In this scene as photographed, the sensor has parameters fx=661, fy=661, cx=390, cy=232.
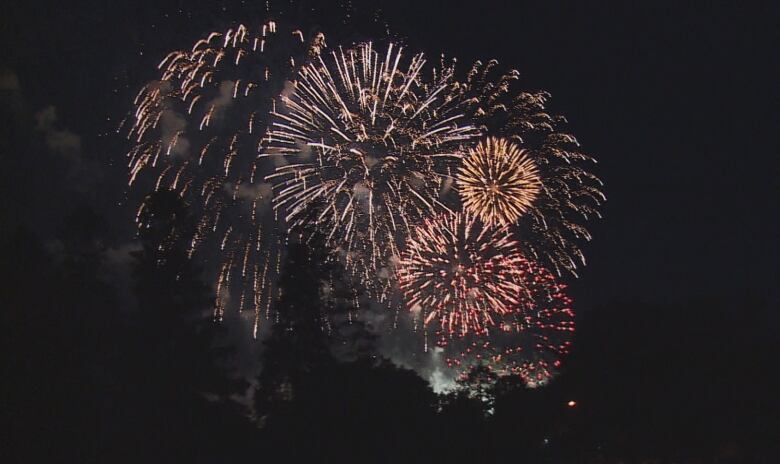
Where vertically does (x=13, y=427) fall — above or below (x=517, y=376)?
below

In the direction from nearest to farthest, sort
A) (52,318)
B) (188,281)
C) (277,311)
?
1. (52,318)
2. (188,281)
3. (277,311)

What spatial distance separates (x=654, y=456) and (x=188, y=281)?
2079 cm

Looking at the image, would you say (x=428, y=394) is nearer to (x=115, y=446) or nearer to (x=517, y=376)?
(x=517, y=376)

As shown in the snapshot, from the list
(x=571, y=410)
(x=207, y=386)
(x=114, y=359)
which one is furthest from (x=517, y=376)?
(x=114, y=359)

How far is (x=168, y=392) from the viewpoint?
2684 centimetres

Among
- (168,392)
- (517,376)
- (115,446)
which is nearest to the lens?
(115,446)

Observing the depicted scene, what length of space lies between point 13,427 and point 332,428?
1016cm

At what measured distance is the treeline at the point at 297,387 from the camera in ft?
68.8

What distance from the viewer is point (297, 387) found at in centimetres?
2802

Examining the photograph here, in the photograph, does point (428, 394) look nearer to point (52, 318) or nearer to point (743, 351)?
point (743, 351)

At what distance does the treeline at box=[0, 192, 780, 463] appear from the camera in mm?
20984

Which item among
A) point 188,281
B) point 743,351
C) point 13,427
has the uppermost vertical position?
point 188,281

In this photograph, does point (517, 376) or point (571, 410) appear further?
point (517, 376)

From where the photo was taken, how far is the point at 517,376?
36906mm
